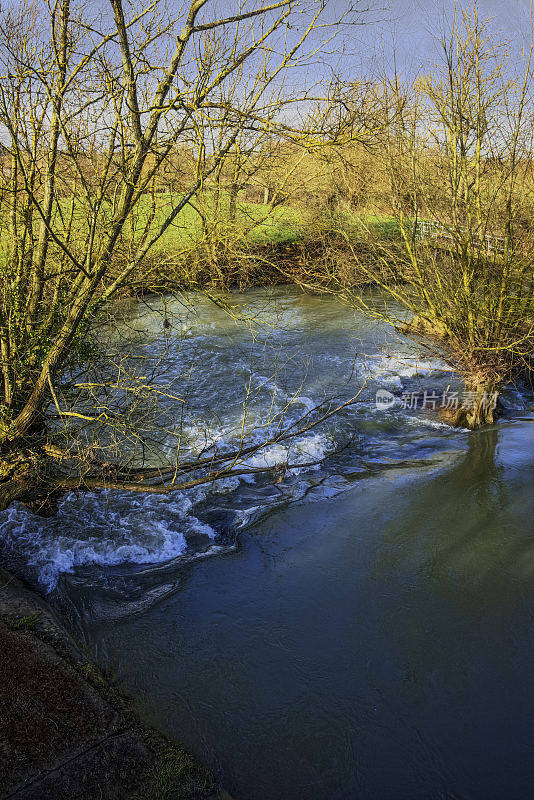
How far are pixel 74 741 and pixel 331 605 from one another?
9.26 feet

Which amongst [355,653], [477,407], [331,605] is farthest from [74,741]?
[477,407]

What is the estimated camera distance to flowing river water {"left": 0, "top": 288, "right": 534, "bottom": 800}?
438cm

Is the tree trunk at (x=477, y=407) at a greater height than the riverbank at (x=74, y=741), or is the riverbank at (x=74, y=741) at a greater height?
the tree trunk at (x=477, y=407)

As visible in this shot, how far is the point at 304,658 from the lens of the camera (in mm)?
5289

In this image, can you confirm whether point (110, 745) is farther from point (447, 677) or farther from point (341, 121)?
point (341, 121)

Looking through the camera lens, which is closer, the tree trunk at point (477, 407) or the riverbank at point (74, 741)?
the riverbank at point (74, 741)

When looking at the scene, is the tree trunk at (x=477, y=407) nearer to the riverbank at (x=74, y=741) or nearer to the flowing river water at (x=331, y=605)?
the flowing river water at (x=331, y=605)

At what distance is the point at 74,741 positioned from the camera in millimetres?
3932

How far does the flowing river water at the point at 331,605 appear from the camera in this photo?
172 inches

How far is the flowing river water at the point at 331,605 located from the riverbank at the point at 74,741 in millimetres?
315

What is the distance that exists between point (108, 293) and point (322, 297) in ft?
47.6

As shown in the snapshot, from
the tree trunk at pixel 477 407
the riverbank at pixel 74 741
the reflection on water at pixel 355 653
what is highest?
the tree trunk at pixel 477 407

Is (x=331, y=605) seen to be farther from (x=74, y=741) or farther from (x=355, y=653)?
(x=74, y=741)

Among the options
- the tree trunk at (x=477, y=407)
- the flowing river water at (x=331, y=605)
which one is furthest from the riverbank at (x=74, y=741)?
the tree trunk at (x=477, y=407)
